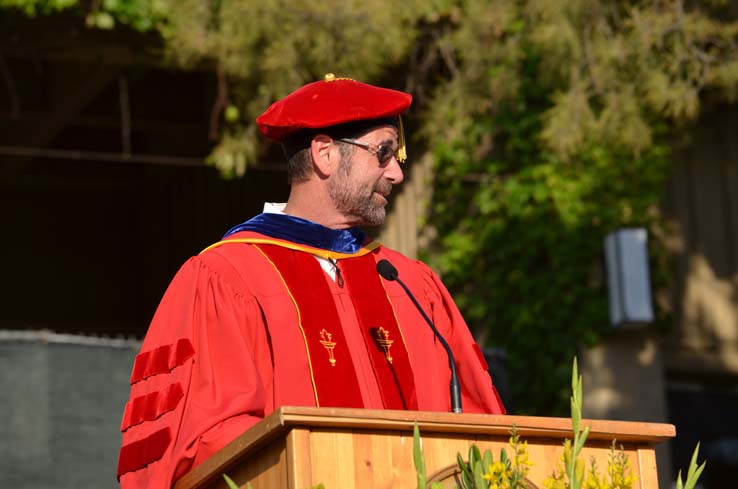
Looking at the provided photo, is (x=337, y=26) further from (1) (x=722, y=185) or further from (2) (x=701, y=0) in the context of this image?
(1) (x=722, y=185)

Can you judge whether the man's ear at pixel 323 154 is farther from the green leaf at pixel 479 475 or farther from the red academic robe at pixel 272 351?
the green leaf at pixel 479 475

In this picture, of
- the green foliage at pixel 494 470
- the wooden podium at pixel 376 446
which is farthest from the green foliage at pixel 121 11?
the green foliage at pixel 494 470

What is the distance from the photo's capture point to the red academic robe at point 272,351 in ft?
11.7

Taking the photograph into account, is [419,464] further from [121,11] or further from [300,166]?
[121,11]

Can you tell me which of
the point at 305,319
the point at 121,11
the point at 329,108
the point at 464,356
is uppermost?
the point at 121,11

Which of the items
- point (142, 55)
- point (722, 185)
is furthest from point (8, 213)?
point (722, 185)

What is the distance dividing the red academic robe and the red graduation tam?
317 mm

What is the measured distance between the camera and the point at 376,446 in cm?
306

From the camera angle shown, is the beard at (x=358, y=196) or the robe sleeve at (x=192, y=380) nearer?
the robe sleeve at (x=192, y=380)

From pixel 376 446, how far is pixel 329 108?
1.37m

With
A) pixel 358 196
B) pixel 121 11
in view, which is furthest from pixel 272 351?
pixel 121 11

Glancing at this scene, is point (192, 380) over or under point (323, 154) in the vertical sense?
under

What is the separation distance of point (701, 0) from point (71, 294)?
10071 millimetres

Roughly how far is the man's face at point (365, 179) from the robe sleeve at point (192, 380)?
1.50ft
